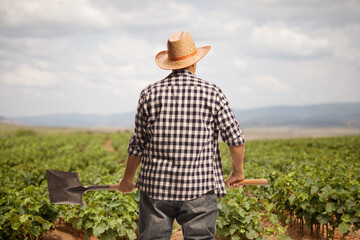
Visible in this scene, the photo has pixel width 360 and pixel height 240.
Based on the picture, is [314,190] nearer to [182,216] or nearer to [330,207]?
[330,207]

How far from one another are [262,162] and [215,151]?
8.84 metres

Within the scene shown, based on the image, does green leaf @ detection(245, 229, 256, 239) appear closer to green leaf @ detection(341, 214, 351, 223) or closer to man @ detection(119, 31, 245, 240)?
green leaf @ detection(341, 214, 351, 223)

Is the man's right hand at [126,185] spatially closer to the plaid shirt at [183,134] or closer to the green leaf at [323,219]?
the plaid shirt at [183,134]

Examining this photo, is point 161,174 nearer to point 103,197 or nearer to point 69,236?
point 103,197

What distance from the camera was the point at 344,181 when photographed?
5.36 metres

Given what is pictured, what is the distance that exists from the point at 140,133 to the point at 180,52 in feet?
2.38

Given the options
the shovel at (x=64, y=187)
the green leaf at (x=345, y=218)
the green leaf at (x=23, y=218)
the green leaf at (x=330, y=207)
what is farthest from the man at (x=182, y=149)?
the green leaf at (x=345, y=218)

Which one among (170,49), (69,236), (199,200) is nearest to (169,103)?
(170,49)

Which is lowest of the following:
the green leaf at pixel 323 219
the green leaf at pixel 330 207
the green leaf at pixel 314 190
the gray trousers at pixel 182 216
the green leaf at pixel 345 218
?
the green leaf at pixel 323 219

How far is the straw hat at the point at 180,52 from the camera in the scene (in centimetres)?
269

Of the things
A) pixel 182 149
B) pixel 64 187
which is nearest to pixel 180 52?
pixel 182 149

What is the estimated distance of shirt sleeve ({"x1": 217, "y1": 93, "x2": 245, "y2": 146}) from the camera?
2.54 metres

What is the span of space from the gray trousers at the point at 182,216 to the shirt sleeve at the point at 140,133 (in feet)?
1.22

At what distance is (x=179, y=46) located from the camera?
272 cm
